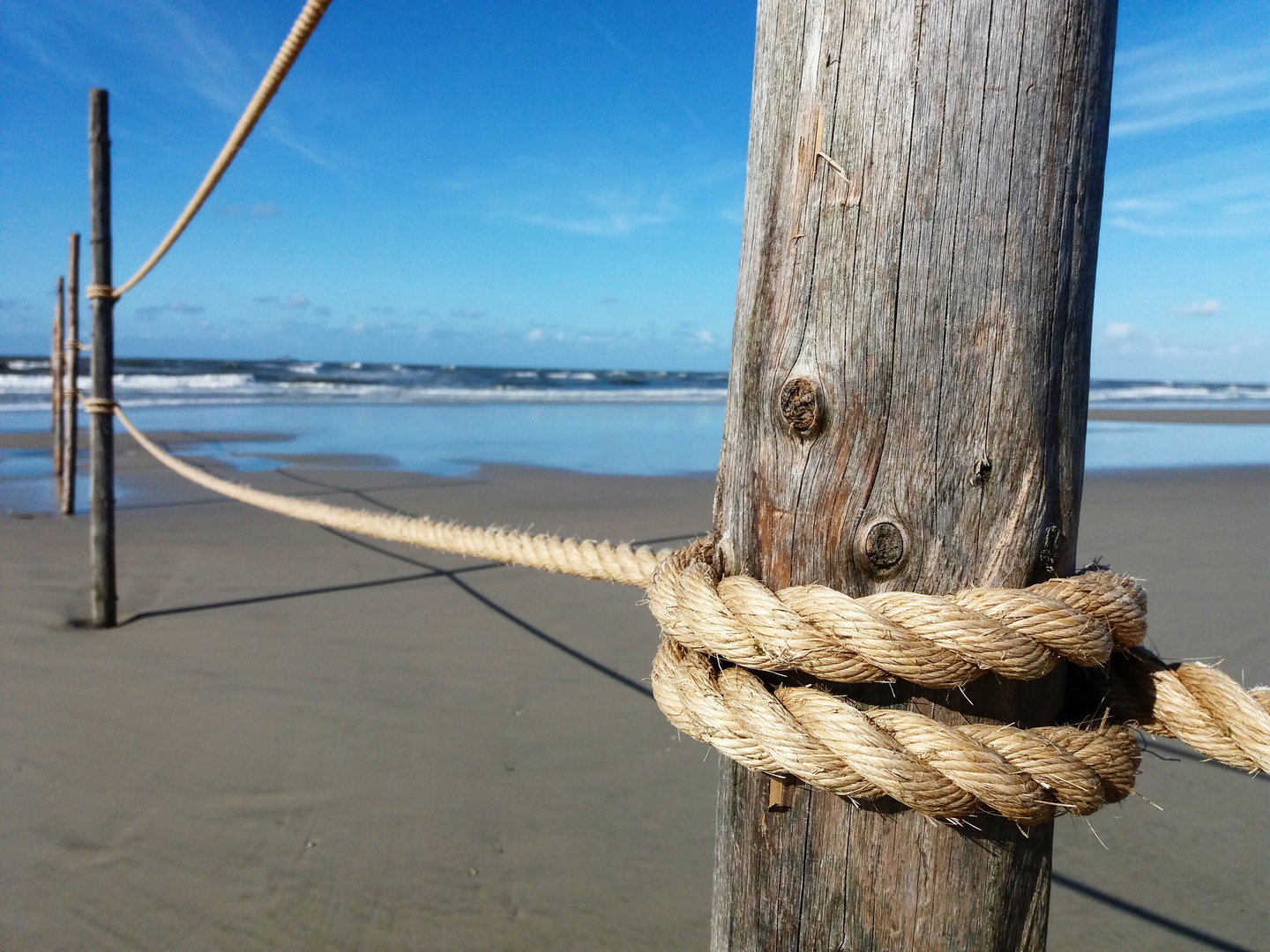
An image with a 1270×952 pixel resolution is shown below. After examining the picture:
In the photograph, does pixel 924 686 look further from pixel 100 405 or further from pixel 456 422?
pixel 456 422

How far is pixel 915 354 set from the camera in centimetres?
67

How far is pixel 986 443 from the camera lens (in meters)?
0.67

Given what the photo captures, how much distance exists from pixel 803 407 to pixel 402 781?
2.01 m

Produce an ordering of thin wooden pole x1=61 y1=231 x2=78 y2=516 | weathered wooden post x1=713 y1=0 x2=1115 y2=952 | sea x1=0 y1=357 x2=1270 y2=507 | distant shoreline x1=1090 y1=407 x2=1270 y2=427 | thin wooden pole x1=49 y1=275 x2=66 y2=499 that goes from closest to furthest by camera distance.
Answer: weathered wooden post x1=713 y1=0 x2=1115 y2=952, thin wooden pole x1=61 y1=231 x2=78 y2=516, thin wooden pole x1=49 y1=275 x2=66 y2=499, sea x1=0 y1=357 x2=1270 y2=507, distant shoreline x1=1090 y1=407 x2=1270 y2=427

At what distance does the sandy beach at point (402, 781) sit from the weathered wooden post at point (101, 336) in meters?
0.51

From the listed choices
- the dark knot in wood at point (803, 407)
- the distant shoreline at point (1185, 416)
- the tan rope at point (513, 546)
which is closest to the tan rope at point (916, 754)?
the dark knot in wood at point (803, 407)

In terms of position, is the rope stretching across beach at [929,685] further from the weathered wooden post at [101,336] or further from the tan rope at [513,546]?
the weathered wooden post at [101,336]

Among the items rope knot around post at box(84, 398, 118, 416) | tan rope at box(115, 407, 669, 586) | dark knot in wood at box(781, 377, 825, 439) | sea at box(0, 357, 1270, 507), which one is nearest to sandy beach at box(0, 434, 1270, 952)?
tan rope at box(115, 407, 669, 586)

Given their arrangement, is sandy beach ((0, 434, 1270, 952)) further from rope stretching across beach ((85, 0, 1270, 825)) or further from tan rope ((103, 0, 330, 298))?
tan rope ((103, 0, 330, 298))

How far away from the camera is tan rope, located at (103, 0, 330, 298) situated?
1.62 m

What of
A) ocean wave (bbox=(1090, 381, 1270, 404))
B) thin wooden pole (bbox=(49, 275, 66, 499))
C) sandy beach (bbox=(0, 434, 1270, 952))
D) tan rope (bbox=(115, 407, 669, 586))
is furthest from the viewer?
ocean wave (bbox=(1090, 381, 1270, 404))

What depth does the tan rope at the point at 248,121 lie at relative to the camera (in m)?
1.62

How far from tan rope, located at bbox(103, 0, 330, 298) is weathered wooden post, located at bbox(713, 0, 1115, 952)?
1.31m

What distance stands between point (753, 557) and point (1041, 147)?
0.43 metres
